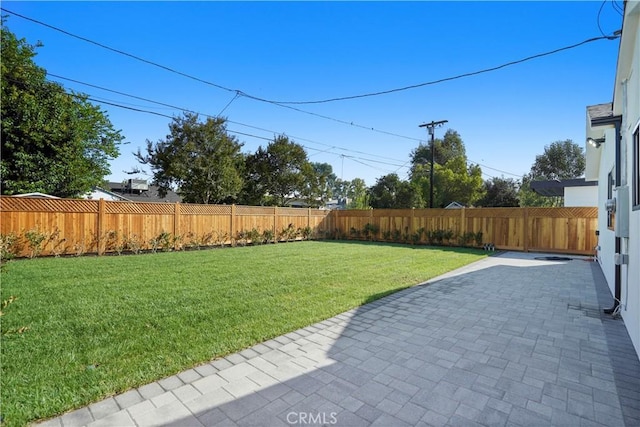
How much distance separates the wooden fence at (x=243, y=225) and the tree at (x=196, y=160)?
708cm

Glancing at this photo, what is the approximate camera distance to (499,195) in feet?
84.6

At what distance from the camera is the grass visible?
7.59ft

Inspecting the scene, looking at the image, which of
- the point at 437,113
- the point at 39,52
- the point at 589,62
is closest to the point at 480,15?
the point at 589,62

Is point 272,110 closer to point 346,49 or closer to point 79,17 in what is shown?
point 346,49

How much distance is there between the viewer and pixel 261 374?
8.23 feet

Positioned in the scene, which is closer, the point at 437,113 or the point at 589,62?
the point at 589,62

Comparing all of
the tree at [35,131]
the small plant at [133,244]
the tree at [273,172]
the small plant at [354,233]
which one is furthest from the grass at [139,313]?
the tree at [273,172]

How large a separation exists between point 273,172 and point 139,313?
20.4 meters

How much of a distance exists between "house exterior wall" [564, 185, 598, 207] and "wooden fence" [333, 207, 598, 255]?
2.66 metres

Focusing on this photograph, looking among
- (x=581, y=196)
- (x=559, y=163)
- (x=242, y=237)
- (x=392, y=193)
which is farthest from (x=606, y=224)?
Answer: (x=559, y=163)

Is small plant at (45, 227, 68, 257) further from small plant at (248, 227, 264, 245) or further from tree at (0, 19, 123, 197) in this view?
tree at (0, 19, 123, 197)

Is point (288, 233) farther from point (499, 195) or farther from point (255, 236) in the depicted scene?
point (499, 195)

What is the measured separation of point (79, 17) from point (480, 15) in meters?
9.11

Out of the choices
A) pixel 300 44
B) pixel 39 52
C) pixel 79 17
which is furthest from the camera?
pixel 39 52
